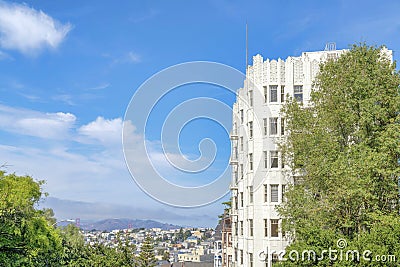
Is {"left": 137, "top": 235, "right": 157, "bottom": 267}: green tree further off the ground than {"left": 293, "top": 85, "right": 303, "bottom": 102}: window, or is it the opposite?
{"left": 293, "top": 85, "right": 303, "bottom": 102}: window

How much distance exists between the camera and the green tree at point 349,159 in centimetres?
2186

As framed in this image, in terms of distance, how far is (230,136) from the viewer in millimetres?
39438

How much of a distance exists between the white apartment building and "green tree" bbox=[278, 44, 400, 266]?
569cm

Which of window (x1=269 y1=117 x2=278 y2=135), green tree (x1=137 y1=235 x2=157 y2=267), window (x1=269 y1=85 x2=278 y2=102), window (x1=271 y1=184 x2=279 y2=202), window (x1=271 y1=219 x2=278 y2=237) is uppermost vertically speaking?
window (x1=269 y1=85 x2=278 y2=102)

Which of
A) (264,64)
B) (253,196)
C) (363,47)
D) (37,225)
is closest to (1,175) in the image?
(37,225)

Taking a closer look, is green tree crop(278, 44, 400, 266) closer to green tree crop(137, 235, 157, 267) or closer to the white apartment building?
the white apartment building

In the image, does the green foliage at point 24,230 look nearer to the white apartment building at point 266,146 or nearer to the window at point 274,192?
the white apartment building at point 266,146

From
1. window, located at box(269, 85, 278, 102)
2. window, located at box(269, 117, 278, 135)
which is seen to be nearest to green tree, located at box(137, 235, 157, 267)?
window, located at box(269, 117, 278, 135)

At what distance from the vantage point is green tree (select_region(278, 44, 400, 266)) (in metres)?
21.9

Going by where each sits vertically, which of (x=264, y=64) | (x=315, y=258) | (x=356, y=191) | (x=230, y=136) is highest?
(x=264, y=64)

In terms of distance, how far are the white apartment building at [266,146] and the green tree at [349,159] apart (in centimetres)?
569

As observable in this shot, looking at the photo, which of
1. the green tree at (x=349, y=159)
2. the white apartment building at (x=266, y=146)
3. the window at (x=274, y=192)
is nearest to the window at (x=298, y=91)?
the white apartment building at (x=266, y=146)

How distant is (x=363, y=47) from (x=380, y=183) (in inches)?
263

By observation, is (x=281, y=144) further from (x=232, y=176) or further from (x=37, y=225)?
(x=37, y=225)
